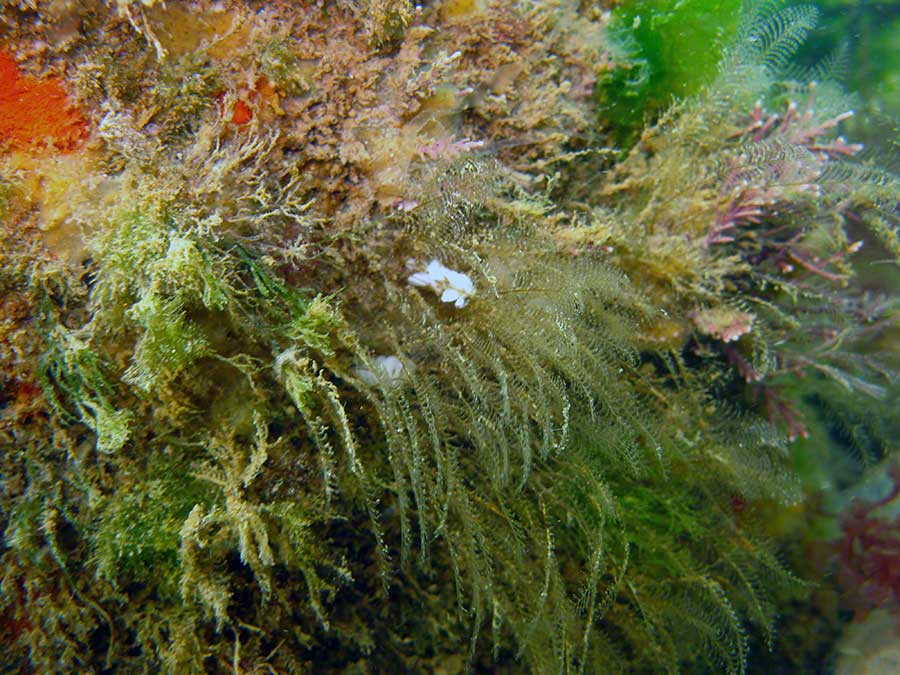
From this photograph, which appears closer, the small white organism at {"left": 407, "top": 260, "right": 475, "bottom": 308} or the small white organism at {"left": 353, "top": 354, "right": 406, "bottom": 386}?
the small white organism at {"left": 353, "top": 354, "right": 406, "bottom": 386}

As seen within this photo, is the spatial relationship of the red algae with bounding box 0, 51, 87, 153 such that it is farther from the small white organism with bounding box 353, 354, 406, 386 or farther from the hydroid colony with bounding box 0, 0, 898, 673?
→ the small white organism with bounding box 353, 354, 406, 386

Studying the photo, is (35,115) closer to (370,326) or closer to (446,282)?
(370,326)

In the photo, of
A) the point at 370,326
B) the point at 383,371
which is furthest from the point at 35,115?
the point at 383,371

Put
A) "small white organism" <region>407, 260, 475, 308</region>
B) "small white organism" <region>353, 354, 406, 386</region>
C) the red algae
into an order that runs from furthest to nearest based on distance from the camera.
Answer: "small white organism" <region>407, 260, 475, 308</region> < "small white organism" <region>353, 354, 406, 386</region> < the red algae

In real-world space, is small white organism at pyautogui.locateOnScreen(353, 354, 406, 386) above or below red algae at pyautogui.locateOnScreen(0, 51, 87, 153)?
A: below

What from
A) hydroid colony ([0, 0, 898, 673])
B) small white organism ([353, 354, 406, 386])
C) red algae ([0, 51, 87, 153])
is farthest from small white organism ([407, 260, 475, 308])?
red algae ([0, 51, 87, 153])

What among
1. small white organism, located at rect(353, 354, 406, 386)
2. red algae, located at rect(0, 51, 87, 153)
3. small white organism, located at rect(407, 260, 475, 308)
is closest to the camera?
red algae, located at rect(0, 51, 87, 153)

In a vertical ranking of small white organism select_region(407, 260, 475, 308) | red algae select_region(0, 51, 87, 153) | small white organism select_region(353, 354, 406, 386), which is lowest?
small white organism select_region(353, 354, 406, 386)
